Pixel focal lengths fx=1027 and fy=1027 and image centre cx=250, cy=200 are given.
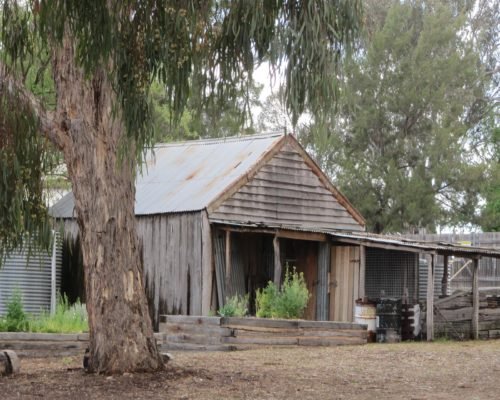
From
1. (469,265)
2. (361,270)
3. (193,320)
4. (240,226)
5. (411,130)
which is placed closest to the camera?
(193,320)

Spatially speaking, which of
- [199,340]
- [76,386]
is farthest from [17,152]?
[199,340]

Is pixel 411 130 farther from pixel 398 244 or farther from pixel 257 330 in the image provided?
pixel 257 330

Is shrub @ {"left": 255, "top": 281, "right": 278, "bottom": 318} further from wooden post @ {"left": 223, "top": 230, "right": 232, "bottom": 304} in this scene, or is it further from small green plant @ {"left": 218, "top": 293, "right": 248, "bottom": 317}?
wooden post @ {"left": 223, "top": 230, "right": 232, "bottom": 304}

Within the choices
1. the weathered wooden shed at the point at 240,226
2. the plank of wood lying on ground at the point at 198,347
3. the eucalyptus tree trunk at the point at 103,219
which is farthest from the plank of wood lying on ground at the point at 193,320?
the eucalyptus tree trunk at the point at 103,219

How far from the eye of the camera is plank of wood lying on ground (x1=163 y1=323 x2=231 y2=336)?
18.0m

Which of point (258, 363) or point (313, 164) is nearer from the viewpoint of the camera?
point (258, 363)

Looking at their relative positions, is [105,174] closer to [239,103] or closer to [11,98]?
[11,98]

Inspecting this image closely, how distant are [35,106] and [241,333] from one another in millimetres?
7200

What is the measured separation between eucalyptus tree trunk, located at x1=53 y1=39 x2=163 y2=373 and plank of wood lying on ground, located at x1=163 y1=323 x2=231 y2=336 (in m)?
5.28

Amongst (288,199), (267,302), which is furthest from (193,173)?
(267,302)

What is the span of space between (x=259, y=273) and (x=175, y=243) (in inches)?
94.2

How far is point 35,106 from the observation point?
41.0ft

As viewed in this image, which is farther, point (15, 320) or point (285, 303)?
point (285, 303)

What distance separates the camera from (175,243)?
876 inches
